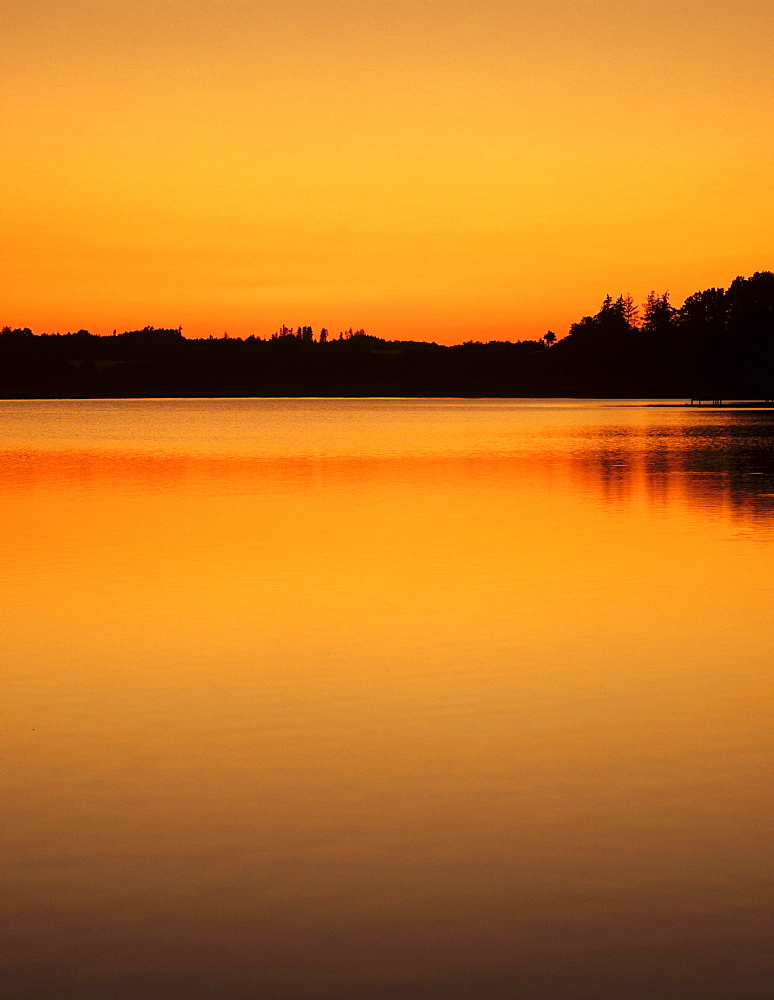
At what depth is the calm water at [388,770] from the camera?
8227mm

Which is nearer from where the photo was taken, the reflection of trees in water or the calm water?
the calm water

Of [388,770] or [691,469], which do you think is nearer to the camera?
[388,770]

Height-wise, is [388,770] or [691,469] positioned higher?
[388,770]

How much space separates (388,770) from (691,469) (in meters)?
46.9

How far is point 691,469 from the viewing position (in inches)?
2250

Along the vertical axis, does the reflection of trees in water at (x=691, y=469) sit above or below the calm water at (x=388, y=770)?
below

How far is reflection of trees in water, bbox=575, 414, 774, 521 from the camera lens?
42812mm

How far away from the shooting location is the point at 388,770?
39.8ft

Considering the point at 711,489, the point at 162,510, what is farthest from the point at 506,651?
the point at 711,489

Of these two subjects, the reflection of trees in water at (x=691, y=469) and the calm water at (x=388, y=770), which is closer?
the calm water at (x=388, y=770)

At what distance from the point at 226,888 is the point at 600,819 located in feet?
10.1

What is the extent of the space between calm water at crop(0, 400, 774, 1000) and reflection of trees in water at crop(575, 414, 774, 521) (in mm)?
12261

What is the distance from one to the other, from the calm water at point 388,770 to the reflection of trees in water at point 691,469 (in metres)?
12.3

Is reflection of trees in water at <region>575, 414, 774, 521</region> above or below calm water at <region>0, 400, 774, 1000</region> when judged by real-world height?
below
